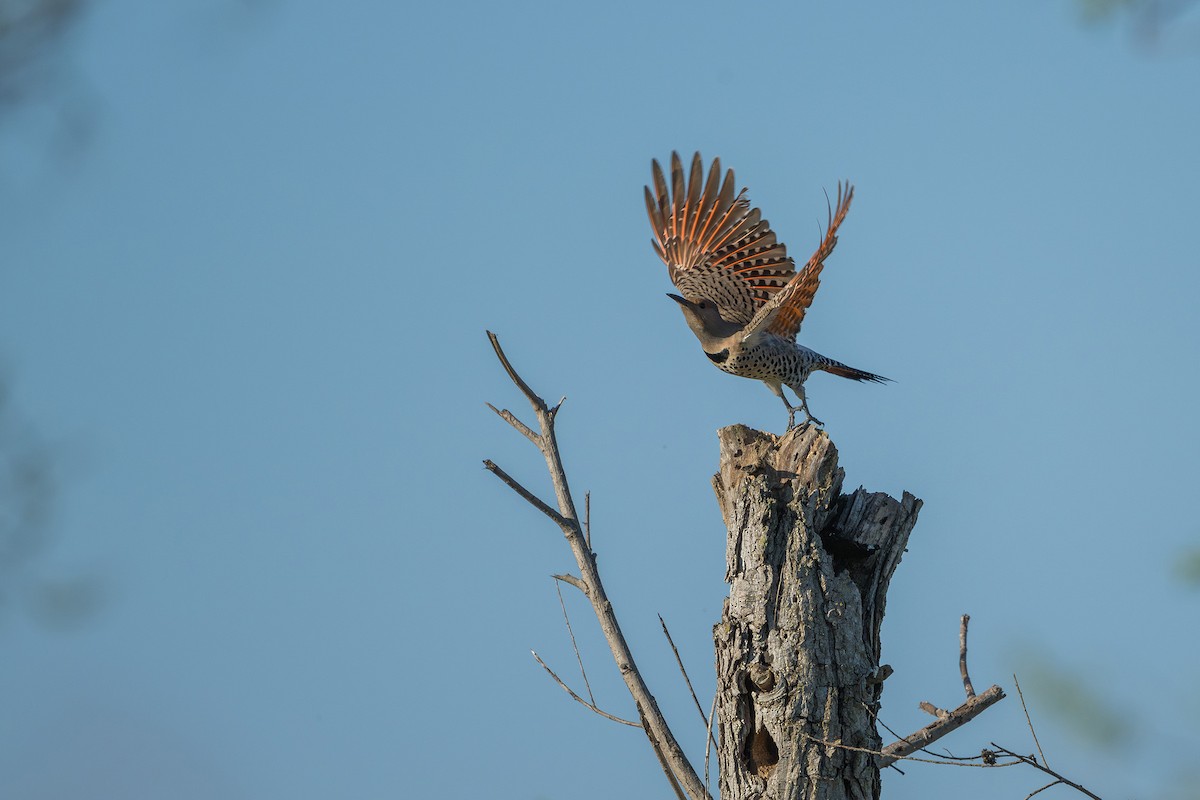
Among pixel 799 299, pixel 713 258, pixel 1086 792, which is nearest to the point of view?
pixel 1086 792

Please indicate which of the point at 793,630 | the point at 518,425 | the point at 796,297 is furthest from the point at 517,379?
the point at 796,297

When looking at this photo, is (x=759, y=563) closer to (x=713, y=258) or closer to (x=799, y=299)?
(x=799, y=299)

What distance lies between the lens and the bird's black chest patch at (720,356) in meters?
7.12

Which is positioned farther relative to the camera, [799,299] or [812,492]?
[799,299]

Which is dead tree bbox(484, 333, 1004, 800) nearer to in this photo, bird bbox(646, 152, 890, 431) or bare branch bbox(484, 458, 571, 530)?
bare branch bbox(484, 458, 571, 530)

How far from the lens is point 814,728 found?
405 centimetres

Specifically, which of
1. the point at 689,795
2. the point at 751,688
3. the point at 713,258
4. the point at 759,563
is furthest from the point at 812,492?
the point at 713,258

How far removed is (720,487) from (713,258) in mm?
3208

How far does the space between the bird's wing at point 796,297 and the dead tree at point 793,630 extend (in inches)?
59.1

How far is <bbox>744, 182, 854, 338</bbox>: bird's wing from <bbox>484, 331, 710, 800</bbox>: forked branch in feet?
5.97

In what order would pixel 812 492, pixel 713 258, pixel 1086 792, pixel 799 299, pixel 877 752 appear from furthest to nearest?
pixel 713 258, pixel 799 299, pixel 812 492, pixel 877 752, pixel 1086 792

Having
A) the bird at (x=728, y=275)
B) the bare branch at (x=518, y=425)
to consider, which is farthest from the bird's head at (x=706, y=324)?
the bare branch at (x=518, y=425)

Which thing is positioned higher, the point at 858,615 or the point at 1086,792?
the point at 858,615

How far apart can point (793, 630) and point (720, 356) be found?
127 inches
